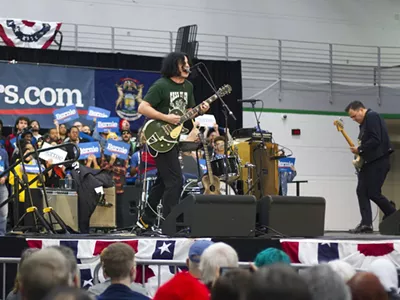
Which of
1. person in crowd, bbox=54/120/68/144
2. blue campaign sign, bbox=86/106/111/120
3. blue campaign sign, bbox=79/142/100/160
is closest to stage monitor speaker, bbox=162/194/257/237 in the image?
blue campaign sign, bbox=79/142/100/160

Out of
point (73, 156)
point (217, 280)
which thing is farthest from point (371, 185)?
point (217, 280)

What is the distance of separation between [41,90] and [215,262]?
10383 millimetres

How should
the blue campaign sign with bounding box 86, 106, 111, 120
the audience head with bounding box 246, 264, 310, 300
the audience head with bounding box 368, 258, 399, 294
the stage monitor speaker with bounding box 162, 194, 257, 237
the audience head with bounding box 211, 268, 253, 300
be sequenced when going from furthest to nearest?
the blue campaign sign with bounding box 86, 106, 111, 120, the stage monitor speaker with bounding box 162, 194, 257, 237, the audience head with bounding box 368, 258, 399, 294, the audience head with bounding box 211, 268, 253, 300, the audience head with bounding box 246, 264, 310, 300

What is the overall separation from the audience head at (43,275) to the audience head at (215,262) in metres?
0.99

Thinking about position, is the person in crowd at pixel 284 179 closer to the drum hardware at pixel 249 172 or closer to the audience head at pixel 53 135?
the drum hardware at pixel 249 172

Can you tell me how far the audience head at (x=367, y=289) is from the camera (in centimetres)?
283

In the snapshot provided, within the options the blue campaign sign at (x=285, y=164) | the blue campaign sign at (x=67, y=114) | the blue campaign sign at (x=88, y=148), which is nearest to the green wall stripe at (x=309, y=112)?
the blue campaign sign at (x=285, y=164)

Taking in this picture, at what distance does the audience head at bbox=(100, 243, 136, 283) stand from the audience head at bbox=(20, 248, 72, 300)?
88 centimetres

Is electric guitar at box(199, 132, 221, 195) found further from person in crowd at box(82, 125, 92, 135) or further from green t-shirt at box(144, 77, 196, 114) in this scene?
person in crowd at box(82, 125, 92, 135)

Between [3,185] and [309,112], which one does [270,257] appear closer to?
[3,185]

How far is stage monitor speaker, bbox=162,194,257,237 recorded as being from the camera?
6.87 m

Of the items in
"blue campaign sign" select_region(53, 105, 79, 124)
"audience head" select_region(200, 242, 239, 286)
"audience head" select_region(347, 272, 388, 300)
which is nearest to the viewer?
"audience head" select_region(347, 272, 388, 300)

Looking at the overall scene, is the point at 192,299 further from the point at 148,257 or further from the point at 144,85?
the point at 144,85

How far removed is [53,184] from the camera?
1082cm
